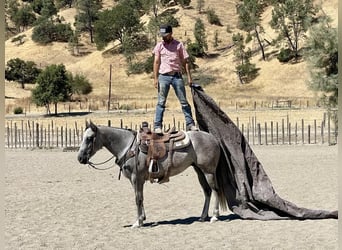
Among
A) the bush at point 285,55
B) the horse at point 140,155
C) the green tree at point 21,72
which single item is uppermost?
the bush at point 285,55

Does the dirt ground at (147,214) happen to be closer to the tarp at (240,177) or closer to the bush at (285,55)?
the tarp at (240,177)

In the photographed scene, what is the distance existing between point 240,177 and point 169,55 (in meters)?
2.06

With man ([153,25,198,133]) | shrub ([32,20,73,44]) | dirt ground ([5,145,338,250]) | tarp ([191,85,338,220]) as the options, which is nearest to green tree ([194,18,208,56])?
shrub ([32,20,73,44])

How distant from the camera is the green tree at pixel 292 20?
2854 inches

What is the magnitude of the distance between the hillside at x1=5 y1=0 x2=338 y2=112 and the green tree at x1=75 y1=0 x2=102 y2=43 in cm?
284

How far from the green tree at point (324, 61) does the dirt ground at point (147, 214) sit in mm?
10902

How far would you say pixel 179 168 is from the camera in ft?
32.7

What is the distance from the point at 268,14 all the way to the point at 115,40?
61.8 feet

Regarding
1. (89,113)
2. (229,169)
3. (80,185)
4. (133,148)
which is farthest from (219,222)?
(89,113)

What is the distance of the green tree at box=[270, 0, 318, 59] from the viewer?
72.5 meters

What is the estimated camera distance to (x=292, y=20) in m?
73.4

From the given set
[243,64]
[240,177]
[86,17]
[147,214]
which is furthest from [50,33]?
[240,177]

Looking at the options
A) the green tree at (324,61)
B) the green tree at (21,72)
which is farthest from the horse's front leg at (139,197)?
the green tree at (21,72)

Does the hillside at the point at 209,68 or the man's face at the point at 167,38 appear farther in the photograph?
the hillside at the point at 209,68
